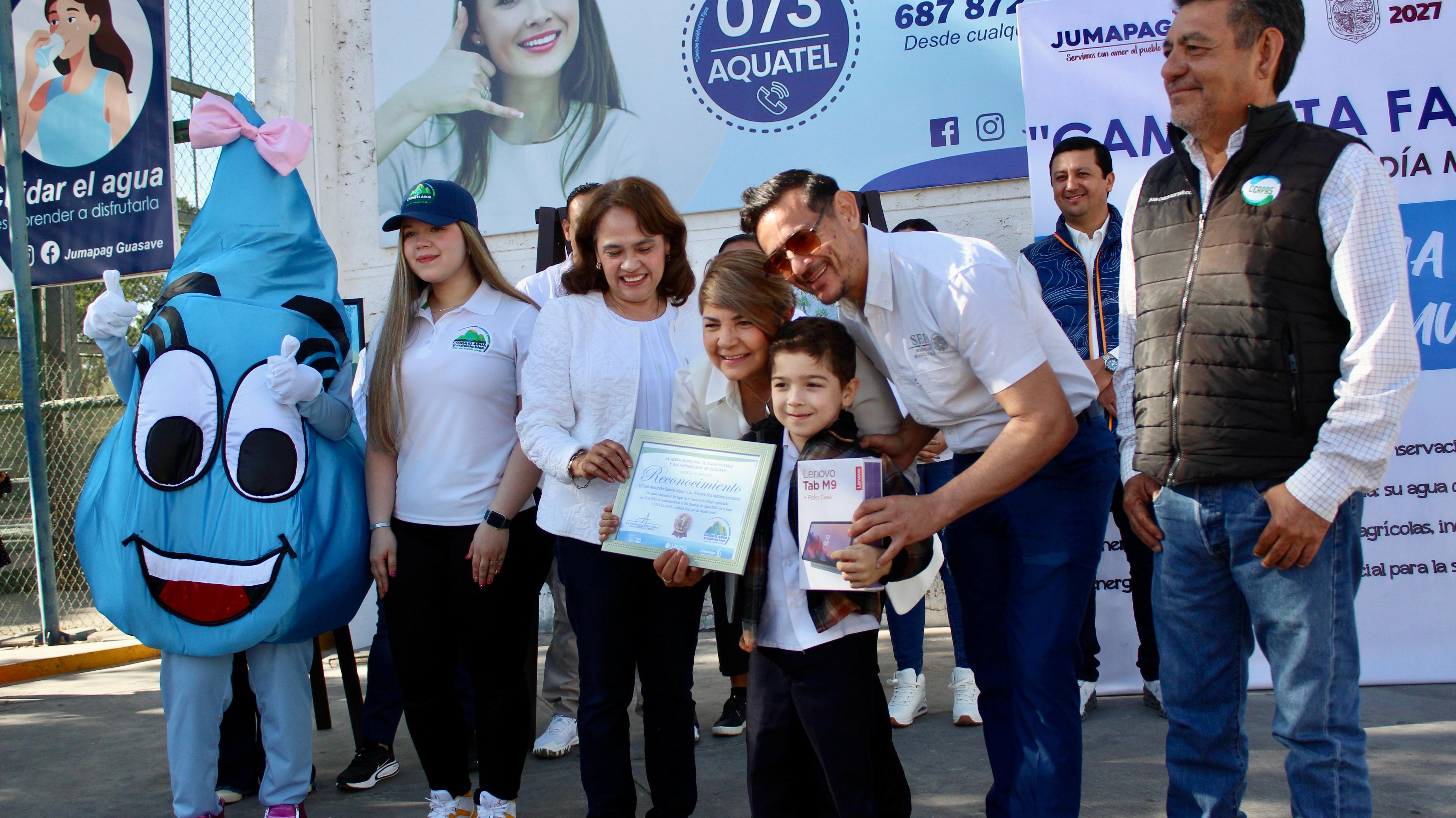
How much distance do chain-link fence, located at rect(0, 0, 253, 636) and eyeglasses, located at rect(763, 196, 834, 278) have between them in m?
5.35

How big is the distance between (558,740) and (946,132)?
145 inches

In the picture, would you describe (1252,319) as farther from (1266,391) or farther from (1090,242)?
(1090,242)

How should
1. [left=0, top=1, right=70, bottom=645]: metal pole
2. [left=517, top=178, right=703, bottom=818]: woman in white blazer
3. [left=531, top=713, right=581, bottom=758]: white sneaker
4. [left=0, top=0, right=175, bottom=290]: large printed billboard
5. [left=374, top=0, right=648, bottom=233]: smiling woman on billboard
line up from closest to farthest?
[left=517, top=178, right=703, bottom=818]: woman in white blazer
[left=531, top=713, right=581, bottom=758]: white sneaker
[left=374, top=0, right=648, bottom=233]: smiling woman on billboard
[left=0, top=1, right=70, bottom=645]: metal pole
[left=0, top=0, right=175, bottom=290]: large printed billboard

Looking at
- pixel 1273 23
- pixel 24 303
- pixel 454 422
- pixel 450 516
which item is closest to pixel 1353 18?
pixel 1273 23

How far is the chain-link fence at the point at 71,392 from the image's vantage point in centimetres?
668

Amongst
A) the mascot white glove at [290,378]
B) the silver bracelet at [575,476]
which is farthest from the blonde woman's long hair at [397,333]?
the silver bracelet at [575,476]

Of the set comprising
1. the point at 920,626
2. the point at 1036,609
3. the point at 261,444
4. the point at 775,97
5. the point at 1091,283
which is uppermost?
the point at 775,97

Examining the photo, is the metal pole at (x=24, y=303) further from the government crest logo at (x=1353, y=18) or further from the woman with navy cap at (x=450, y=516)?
the government crest logo at (x=1353, y=18)

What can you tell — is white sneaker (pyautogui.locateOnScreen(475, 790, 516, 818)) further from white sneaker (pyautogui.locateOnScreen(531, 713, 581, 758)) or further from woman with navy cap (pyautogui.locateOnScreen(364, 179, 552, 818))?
white sneaker (pyautogui.locateOnScreen(531, 713, 581, 758))

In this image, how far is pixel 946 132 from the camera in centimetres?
539

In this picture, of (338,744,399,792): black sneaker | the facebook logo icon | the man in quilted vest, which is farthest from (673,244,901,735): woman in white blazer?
the facebook logo icon

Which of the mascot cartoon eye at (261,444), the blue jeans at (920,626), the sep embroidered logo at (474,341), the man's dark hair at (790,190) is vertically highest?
the man's dark hair at (790,190)

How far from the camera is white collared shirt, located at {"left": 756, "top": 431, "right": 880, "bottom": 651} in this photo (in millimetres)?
2250

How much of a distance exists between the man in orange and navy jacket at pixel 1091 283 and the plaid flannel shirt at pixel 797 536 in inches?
69.7
